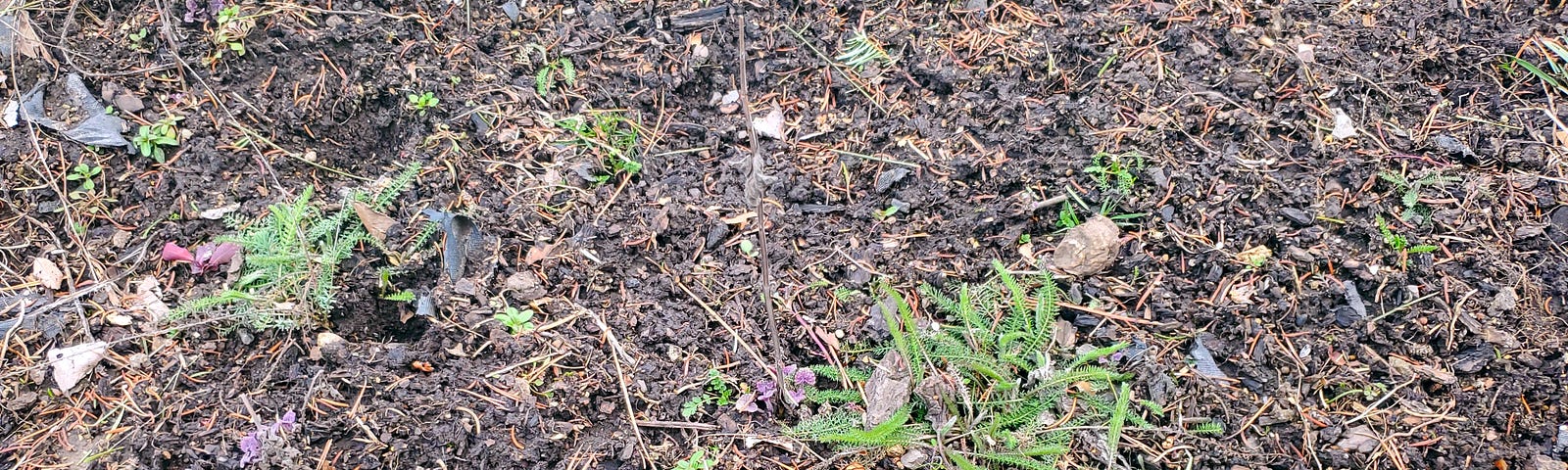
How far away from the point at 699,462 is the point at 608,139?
0.97m

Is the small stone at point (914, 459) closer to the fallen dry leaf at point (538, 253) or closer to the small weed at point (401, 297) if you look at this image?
the fallen dry leaf at point (538, 253)

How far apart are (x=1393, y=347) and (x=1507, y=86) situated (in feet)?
3.10

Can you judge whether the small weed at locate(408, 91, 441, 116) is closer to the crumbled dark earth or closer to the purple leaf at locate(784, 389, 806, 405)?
the crumbled dark earth

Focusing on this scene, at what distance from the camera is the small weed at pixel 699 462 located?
5.87ft

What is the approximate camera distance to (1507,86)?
2.25 meters

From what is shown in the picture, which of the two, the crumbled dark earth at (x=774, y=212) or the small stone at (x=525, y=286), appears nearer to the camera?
the crumbled dark earth at (x=774, y=212)

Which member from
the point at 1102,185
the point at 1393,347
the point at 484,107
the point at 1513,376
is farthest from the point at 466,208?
the point at 1513,376

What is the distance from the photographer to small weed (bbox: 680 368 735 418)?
6.09ft

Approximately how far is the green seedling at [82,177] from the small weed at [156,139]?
12 centimetres

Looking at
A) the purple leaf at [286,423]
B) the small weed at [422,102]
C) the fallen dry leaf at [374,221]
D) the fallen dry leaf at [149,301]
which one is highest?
the small weed at [422,102]

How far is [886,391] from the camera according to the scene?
1.83 meters

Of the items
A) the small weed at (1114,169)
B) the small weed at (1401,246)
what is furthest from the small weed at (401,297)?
the small weed at (1401,246)

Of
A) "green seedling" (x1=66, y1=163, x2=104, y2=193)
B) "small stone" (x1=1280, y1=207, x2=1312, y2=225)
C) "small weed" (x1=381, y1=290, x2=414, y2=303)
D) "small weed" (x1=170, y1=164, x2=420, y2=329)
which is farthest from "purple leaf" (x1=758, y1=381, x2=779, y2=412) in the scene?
"green seedling" (x1=66, y1=163, x2=104, y2=193)

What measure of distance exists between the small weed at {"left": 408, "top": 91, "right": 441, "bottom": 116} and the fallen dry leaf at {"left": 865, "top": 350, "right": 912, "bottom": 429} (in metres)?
1.45
